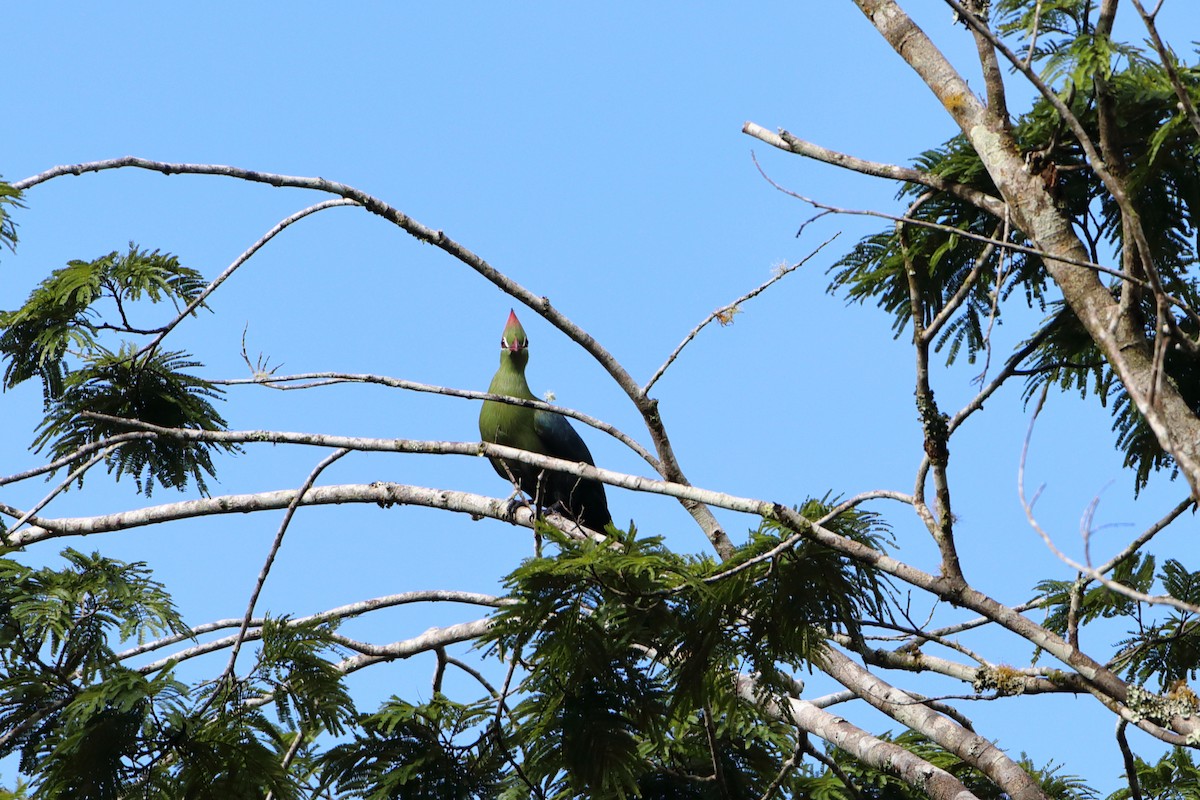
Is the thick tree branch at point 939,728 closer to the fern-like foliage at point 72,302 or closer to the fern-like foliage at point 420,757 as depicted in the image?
the fern-like foliage at point 420,757

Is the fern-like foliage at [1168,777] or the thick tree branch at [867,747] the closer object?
the thick tree branch at [867,747]

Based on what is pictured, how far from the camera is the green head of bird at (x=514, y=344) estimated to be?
26.2 ft

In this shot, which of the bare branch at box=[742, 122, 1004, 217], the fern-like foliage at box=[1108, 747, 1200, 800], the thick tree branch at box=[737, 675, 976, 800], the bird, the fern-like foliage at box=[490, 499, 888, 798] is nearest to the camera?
the fern-like foliage at box=[490, 499, 888, 798]

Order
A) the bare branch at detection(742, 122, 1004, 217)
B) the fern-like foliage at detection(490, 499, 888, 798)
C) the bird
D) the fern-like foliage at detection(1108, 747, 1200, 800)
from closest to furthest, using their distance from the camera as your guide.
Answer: the fern-like foliage at detection(490, 499, 888, 798) < the bare branch at detection(742, 122, 1004, 217) < the fern-like foliage at detection(1108, 747, 1200, 800) < the bird

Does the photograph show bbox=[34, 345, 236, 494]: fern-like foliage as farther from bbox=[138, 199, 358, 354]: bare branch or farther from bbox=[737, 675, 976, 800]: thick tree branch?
bbox=[737, 675, 976, 800]: thick tree branch

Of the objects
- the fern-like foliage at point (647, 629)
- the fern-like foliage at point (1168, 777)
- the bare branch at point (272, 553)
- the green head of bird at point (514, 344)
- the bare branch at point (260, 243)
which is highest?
the green head of bird at point (514, 344)

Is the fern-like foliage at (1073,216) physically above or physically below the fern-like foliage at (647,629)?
above

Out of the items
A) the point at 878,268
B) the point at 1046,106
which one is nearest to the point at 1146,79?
the point at 1046,106

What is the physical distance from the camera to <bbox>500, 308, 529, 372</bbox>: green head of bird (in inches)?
315

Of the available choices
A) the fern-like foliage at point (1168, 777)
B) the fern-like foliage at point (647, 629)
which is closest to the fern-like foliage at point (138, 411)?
the fern-like foliage at point (647, 629)

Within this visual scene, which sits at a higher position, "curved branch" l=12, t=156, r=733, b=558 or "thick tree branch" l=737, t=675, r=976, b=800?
"curved branch" l=12, t=156, r=733, b=558

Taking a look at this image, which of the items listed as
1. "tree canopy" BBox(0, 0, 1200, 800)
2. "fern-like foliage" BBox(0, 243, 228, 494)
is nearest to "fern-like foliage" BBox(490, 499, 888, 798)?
"tree canopy" BBox(0, 0, 1200, 800)

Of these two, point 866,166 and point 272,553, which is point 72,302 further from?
point 866,166

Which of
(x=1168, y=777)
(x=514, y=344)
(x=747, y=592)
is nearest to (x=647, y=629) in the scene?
(x=747, y=592)
